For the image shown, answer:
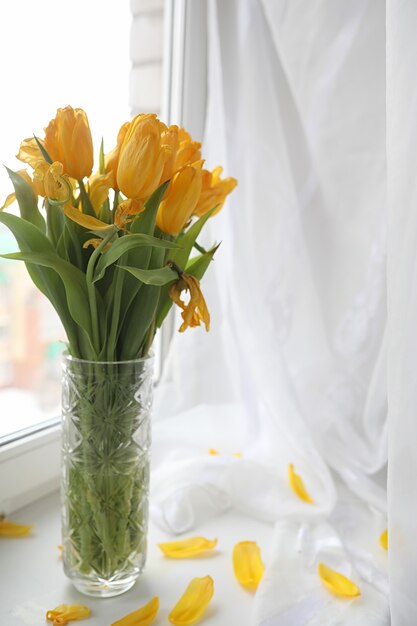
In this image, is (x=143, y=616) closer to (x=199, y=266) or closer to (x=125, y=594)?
(x=125, y=594)

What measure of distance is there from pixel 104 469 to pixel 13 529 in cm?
29

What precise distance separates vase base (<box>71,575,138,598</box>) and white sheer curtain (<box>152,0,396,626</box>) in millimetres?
181

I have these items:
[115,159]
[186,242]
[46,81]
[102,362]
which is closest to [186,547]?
[102,362]

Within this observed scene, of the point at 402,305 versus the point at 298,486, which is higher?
the point at 402,305

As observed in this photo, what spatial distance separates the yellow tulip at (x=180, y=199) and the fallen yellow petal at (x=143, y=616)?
1.43 ft

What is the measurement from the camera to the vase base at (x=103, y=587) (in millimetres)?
723

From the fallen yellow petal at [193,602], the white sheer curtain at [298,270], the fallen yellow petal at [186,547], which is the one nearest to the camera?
the fallen yellow petal at [193,602]

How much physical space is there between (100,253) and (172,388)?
535mm

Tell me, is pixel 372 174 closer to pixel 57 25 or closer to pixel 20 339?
pixel 57 25

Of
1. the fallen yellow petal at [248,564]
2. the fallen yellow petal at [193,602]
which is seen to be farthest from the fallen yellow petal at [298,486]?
the fallen yellow petal at [193,602]

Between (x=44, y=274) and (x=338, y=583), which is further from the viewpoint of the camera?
(x=338, y=583)

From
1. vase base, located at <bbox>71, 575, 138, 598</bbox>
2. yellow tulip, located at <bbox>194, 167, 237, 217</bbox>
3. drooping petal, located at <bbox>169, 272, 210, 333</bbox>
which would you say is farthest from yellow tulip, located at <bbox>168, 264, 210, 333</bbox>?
vase base, located at <bbox>71, 575, 138, 598</bbox>

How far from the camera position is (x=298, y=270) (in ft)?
3.41

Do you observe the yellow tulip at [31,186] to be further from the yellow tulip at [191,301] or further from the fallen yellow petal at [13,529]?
the fallen yellow petal at [13,529]
